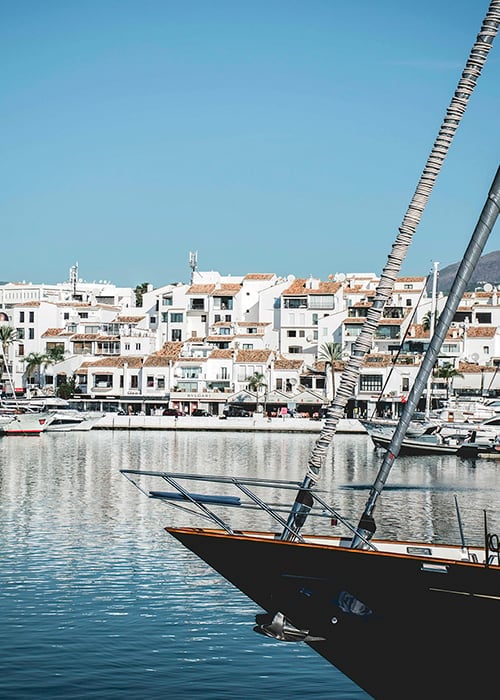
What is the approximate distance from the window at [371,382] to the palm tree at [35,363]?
110ft

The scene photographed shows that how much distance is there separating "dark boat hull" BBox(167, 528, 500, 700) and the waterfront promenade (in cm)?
8218

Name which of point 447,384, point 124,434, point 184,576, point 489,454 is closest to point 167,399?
point 124,434

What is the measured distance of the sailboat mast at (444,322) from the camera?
12750 mm

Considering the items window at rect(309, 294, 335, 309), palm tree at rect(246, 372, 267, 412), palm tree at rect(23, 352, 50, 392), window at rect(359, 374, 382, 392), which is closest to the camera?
window at rect(359, 374, 382, 392)

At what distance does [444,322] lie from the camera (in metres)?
13.0

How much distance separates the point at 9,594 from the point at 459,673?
434 inches

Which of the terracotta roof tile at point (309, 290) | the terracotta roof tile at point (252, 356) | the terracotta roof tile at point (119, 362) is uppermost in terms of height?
the terracotta roof tile at point (309, 290)

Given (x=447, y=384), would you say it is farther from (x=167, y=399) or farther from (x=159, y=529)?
(x=159, y=529)

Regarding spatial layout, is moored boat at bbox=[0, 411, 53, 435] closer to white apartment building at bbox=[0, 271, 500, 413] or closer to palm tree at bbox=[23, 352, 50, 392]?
white apartment building at bbox=[0, 271, 500, 413]

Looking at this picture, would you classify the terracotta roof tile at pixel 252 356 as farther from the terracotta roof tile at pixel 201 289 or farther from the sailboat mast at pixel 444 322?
the sailboat mast at pixel 444 322

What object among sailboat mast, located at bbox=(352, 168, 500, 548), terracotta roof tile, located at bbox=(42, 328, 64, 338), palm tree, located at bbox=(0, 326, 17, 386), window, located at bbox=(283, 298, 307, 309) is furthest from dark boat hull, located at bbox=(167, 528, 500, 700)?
palm tree, located at bbox=(0, 326, 17, 386)

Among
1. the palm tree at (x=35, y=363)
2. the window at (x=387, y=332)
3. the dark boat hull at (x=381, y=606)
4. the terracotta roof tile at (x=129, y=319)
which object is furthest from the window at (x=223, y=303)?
the dark boat hull at (x=381, y=606)

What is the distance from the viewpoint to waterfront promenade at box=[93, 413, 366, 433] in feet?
313

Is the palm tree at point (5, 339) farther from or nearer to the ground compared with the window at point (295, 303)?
nearer to the ground
